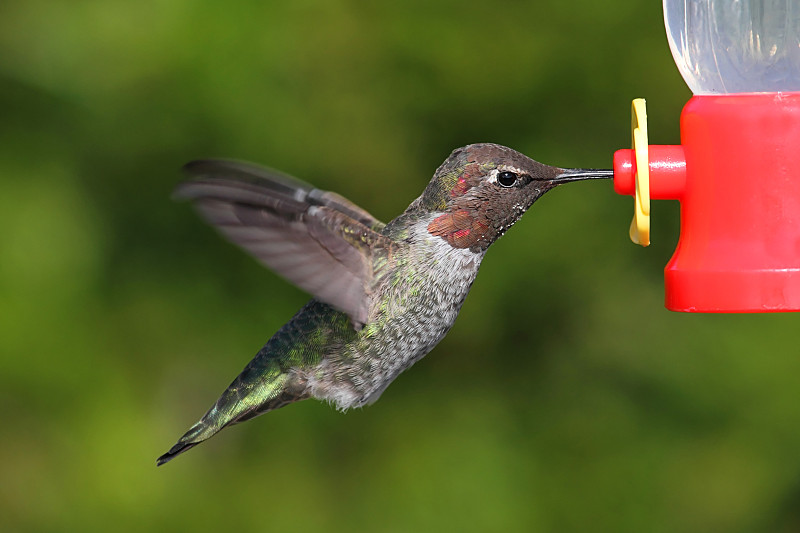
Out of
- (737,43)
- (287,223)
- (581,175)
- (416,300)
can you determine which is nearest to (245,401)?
(416,300)

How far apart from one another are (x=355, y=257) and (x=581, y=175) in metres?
0.63

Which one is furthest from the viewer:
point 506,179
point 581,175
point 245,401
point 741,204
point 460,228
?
point 245,401

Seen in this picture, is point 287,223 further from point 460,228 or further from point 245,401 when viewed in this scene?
point 245,401

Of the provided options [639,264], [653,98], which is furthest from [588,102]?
[639,264]

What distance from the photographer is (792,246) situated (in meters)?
2.25

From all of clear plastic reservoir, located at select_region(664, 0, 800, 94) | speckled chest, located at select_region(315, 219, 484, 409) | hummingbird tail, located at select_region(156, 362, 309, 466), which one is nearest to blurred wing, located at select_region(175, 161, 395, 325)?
speckled chest, located at select_region(315, 219, 484, 409)

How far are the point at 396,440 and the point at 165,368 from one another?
3.53 feet

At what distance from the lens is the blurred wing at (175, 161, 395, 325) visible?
7.75ft

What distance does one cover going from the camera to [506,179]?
261 centimetres

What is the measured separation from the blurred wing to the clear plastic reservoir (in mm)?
1069

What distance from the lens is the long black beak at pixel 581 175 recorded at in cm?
237

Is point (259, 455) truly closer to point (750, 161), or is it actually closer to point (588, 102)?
point (588, 102)

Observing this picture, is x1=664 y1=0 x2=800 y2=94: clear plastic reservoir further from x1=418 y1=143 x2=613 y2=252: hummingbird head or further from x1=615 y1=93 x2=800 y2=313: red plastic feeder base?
x1=418 y1=143 x2=613 y2=252: hummingbird head

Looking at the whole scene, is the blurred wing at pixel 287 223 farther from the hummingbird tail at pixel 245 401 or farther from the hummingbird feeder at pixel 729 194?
the hummingbird feeder at pixel 729 194
